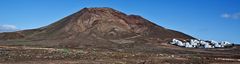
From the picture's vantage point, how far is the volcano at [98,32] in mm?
131750

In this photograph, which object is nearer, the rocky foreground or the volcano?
the rocky foreground

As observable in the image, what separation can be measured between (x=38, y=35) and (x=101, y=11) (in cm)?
2584

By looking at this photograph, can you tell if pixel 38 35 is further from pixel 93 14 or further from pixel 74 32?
pixel 93 14

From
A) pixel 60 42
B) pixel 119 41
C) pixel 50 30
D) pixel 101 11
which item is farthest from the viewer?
pixel 101 11

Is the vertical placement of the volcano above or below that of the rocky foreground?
above

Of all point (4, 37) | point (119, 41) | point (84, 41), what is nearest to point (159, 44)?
point (119, 41)

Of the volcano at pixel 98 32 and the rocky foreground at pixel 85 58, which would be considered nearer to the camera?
the rocky foreground at pixel 85 58

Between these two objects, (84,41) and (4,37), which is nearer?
(84,41)

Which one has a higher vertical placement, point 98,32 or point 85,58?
point 98,32

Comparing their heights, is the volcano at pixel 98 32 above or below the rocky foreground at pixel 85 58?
above

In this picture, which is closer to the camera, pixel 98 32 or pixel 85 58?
pixel 85 58

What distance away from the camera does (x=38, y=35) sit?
473 feet

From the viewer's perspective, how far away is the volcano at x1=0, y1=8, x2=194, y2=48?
13175 cm

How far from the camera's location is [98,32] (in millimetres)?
144375
